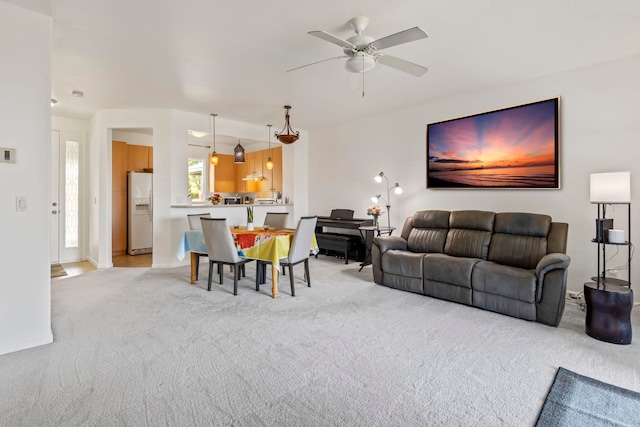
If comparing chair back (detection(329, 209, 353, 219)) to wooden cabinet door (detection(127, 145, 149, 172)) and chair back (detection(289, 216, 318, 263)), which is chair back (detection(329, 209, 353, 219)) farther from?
wooden cabinet door (detection(127, 145, 149, 172))

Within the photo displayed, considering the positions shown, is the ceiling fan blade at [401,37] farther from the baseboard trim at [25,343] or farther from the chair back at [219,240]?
the baseboard trim at [25,343]

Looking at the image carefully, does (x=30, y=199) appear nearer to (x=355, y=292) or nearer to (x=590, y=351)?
(x=355, y=292)

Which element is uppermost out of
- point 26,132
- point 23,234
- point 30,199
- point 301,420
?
point 26,132

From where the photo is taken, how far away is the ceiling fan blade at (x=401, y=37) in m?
2.29

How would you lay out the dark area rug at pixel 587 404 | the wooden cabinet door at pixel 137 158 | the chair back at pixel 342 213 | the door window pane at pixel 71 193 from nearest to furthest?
the dark area rug at pixel 587 404 < the door window pane at pixel 71 193 < the chair back at pixel 342 213 < the wooden cabinet door at pixel 137 158

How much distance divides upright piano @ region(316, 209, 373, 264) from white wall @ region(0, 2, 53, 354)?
13.8 feet

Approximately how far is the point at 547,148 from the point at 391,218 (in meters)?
2.48

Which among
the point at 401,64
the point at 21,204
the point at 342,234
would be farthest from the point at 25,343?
the point at 342,234

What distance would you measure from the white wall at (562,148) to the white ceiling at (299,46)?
219 mm

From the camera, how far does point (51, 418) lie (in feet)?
5.83

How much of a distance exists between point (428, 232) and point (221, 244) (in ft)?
8.88

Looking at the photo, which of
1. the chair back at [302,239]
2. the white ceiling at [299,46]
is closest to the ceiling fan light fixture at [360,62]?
A: the white ceiling at [299,46]

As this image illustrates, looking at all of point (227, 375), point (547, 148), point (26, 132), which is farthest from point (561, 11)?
point (26, 132)

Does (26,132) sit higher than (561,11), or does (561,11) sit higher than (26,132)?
(561,11)
